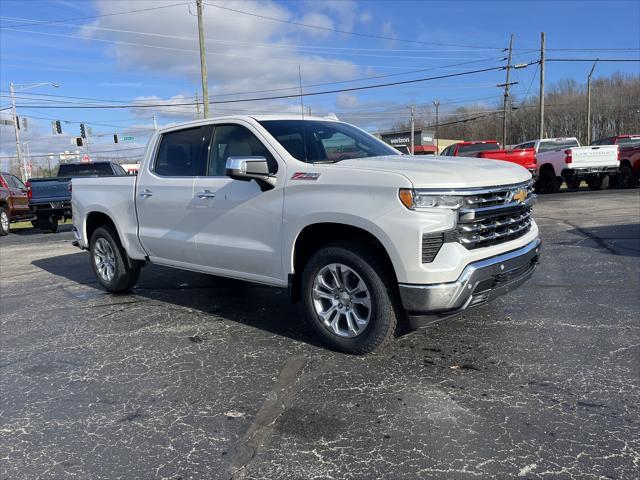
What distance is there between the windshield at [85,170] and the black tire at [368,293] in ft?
43.6

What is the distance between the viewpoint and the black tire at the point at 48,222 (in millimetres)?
15180

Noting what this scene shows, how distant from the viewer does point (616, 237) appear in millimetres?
8883

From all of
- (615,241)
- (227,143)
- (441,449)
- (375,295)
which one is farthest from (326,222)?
(615,241)

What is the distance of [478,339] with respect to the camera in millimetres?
4438

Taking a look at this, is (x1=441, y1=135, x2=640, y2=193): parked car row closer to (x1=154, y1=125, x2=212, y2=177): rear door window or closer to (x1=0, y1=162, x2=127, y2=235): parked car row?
(x1=0, y1=162, x2=127, y2=235): parked car row

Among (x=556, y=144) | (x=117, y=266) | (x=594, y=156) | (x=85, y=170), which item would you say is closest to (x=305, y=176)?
(x=117, y=266)

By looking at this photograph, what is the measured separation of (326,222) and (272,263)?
28.1 inches

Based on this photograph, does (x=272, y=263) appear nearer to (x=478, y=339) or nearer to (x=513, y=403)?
(x=478, y=339)

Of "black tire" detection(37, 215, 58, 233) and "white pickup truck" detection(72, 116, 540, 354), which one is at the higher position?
"white pickup truck" detection(72, 116, 540, 354)

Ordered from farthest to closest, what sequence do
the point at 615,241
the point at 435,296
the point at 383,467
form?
the point at 615,241 → the point at 435,296 → the point at 383,467

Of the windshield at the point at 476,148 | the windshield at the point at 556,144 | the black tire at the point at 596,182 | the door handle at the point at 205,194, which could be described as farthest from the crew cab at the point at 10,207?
the black tire at the point at 596,182

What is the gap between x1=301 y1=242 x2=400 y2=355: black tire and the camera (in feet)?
12.7

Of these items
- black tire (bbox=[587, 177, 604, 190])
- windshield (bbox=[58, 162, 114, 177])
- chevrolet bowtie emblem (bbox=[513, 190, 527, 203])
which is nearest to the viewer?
chevrolet bowtie emblem (bbox=[513, 190, 527, 203])

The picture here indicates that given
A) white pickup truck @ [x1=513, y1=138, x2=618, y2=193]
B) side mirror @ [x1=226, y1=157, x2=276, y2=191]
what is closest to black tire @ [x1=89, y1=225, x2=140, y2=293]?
side mirror @ [x1=226, y1=157, x2=276, y2=191]
